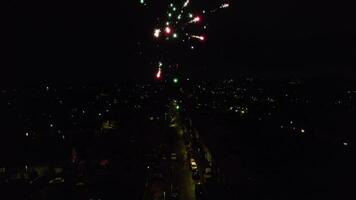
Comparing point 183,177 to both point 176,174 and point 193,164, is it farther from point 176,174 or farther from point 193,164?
point 193,164

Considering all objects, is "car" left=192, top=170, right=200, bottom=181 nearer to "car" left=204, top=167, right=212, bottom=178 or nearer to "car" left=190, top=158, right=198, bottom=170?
"car" left=204, top=167, right=212, bottom=178

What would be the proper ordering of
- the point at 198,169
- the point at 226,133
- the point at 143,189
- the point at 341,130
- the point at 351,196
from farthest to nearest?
the point at 341,130 < the point at 226,133 < the point at 198,169 < the point at 143,189 < the point at 351,196

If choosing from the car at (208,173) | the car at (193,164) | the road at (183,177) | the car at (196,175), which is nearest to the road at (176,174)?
the road at (183,177)

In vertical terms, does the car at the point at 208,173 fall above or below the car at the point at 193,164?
below

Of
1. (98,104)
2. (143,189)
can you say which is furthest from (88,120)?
(143,189)

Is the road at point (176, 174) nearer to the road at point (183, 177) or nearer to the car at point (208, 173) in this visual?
the road at point (183, 177)

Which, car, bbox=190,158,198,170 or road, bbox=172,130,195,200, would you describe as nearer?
road, bbox=172,130,195,200

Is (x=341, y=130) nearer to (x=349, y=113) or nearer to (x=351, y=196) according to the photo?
(x=349, y=113)

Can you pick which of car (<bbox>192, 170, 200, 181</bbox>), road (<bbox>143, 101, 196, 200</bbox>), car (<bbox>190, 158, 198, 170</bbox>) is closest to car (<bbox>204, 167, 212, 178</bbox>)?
car (<bbox>192, 170, 200, 181</bbox>)

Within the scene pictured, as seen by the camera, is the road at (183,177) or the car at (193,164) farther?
the car at (193,164)

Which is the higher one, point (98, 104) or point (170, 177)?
point (98, 104)

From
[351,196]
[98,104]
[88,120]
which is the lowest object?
[351,196]
